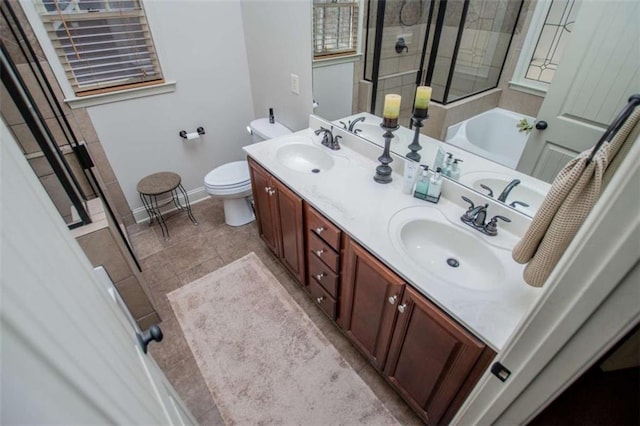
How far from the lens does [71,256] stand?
0.48 m

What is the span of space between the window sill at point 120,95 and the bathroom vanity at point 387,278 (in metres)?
0.99

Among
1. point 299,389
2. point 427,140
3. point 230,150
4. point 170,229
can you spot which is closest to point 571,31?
point 427,140

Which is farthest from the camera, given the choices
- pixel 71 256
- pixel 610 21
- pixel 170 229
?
pixel 170 229

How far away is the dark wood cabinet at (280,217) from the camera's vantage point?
5.61ft

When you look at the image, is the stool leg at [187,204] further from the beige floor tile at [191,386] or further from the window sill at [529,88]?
the window sill at [529,88]

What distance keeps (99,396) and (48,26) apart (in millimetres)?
2381

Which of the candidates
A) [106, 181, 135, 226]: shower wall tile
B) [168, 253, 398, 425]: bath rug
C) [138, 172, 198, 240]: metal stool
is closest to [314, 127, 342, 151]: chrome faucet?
[168, 253, 398, 425]: bath rug

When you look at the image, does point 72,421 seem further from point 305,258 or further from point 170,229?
point 170,229

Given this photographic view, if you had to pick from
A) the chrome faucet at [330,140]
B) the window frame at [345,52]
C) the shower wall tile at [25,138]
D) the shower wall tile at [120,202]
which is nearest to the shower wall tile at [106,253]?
the shower wall tile at [25,138]

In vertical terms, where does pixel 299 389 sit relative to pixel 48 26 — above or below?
below

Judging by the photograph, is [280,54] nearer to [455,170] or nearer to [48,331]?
[455,170]

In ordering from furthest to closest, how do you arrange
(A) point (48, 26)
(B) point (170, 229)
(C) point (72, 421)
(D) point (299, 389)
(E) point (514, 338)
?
(B) point (170, 229) < (A) point (48, 26) < (D) point (299, 389) < (E) point (514, 338) < (C) point (72, 421)

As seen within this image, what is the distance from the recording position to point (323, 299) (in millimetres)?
1806

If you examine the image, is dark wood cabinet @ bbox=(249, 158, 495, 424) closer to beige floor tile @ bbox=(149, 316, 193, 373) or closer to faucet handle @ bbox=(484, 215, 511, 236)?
faucet handle @ bbox=(484, 215, 511, 236)
